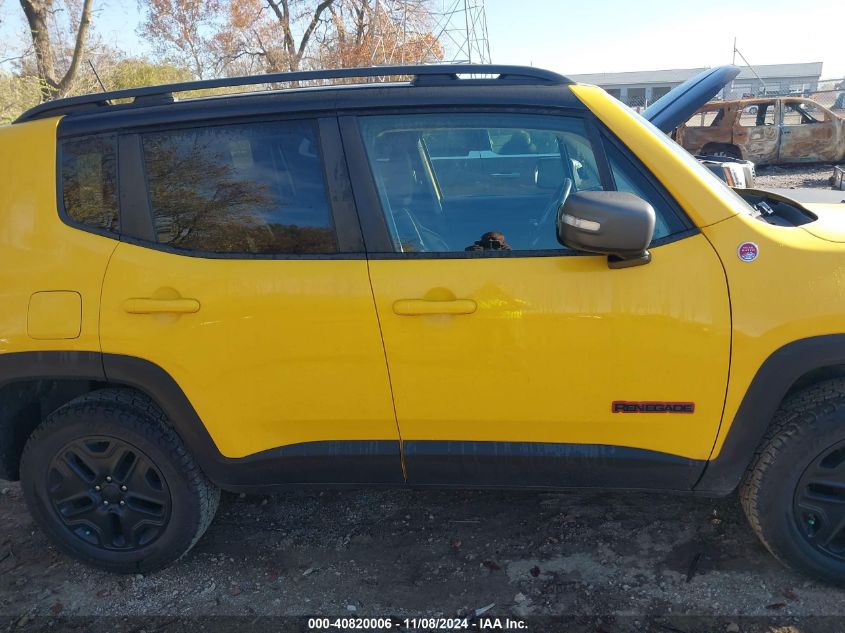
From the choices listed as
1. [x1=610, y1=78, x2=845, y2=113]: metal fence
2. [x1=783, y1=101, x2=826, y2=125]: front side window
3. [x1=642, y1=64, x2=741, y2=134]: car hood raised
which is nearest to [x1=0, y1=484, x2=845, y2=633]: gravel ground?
[x1=642, y1=64, x2=741, y2=134]: car hood raised

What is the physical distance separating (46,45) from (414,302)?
15.4 metres

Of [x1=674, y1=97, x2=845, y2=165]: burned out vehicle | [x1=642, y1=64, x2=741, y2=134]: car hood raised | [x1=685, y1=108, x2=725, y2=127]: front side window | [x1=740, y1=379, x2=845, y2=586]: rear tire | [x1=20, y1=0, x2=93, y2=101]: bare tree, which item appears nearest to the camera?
[x1=740, y1=379, x2=845, y2=586]: rear tire

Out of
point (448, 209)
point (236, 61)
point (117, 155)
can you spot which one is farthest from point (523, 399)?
point (236, 61)

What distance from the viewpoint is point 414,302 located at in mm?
2270

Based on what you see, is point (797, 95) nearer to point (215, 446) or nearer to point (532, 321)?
point (532, 321)

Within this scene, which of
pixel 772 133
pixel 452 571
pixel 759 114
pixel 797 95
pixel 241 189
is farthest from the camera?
pixel 797 95

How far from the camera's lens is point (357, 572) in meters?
2.73

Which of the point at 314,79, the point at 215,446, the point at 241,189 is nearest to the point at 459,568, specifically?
the point at 215,446

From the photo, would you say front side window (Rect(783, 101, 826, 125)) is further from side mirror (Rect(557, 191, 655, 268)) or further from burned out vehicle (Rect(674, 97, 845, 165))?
side mirror (Rect(557, 191, 655, 268))

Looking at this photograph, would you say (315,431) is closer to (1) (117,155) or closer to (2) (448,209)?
(2) (448,209)

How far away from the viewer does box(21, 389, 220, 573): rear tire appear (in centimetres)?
256

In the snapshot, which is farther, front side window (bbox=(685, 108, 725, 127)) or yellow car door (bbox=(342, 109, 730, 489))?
front side window (bbox=(685, 108, 725, 127))

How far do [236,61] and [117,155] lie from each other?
27.5 metres

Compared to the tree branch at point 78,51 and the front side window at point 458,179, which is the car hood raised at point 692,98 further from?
the tree branch at point 78,51
